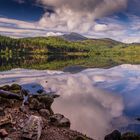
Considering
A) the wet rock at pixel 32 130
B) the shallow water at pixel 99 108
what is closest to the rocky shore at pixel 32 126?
the wet rock at pixel 32 130

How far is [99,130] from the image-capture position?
28.3 metres

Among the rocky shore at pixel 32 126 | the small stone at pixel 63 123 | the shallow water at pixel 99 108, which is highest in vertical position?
the rocky shore at pixel 32 126

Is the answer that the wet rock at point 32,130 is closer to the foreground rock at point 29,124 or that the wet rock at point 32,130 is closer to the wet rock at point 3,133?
the foreground rock at point 29,124

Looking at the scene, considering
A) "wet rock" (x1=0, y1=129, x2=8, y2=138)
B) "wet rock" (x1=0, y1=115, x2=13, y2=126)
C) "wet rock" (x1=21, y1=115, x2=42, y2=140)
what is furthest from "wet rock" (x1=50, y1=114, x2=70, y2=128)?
"wet rock" (x1=0, y1=129, x2=8, y2=138)

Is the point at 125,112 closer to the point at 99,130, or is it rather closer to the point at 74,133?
the point at 99,130

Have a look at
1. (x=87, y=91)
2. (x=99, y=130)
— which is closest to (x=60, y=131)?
(x=99, y=130)

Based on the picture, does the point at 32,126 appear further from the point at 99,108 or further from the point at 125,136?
the point at 99,108

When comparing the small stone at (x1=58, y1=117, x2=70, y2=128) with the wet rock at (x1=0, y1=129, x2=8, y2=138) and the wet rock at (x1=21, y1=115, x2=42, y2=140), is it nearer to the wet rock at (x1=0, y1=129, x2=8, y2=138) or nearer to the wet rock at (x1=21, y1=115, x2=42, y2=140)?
the wet rock at (x1=21, y1=115, x2=42, y2=140)

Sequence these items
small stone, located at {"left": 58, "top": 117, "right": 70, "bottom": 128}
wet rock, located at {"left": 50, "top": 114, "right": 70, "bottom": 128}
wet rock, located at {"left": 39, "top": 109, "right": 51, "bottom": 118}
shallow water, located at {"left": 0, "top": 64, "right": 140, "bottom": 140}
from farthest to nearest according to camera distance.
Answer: wet rock, located at {"left": 39, "top": 109, "right": 51, "bottom": 118}
shallow water, located at {"left": 0, "top": 64, "right": 140, "bottom": 140}
small stone, located at {"left": 58, "top": 117, "right": 70, "bottom": 128}
wet rock, located at {"left": 50, "top": 114, "right": 70, "bottom": 128}

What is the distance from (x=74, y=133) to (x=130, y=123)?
9461 millimetres

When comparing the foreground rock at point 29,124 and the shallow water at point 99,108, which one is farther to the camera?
the shallow water at point 99,108

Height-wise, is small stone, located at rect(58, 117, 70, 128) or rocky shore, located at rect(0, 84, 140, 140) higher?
rocky shore, located at rect(0, 84, 140, 140)

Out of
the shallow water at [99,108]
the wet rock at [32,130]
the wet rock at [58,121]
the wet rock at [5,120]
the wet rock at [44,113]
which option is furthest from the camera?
the wet rock at [44,113]

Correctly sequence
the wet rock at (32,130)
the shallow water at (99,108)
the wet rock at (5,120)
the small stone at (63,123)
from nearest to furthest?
the wet rock at (32,130) → the wet rock at (5,120) → the small stone at (63,123) → the shallow water at (99,108)
